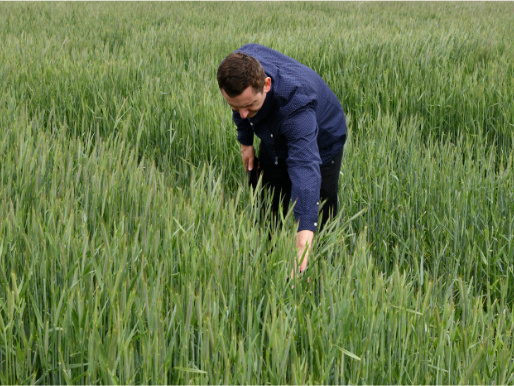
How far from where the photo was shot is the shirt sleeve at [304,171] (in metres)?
1.79

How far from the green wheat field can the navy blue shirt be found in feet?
0.51

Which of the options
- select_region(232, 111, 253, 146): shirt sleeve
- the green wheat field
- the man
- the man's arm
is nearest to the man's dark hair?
the man

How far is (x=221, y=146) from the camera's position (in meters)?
2.96

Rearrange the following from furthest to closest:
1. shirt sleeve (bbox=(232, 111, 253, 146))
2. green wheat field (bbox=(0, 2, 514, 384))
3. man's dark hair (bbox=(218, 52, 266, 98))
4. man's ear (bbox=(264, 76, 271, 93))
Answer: shirt sleeve (bbox=(232, 111, 253, 146)) → man's ear (bbox=(264, 76, 271, 93)) → man's dark hair (bbox=(218, 52, 266, 98)) → green wheat field (bbox=(0, 2, 514, 384))

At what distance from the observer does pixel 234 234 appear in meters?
1.61

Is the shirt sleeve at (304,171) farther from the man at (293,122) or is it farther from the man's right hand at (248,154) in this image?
the man's right hand at (248,154)

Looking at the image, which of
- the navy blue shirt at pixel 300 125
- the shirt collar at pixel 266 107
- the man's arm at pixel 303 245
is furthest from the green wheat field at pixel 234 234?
the shirt collar at pixel 266 107

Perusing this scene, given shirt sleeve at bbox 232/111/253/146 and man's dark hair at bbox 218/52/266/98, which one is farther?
shirt sleeve at bbox 232/111/253/146

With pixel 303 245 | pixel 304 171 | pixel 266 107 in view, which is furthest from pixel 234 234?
pixel 266 107

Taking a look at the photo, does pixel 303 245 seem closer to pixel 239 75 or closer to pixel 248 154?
pixel 239 75

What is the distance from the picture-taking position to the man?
5.79ft

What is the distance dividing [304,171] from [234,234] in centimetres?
36

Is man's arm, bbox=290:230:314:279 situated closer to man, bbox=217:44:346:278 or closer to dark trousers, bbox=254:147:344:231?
man, bbox=217:44:346:278

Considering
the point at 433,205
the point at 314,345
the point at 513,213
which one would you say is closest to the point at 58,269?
the point at 314,345
